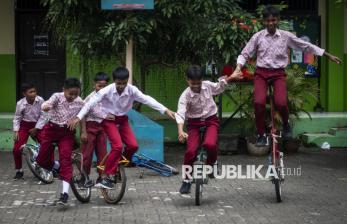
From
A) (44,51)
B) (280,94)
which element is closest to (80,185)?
(280,94)

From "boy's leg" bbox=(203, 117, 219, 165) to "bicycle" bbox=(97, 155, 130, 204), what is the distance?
1.02 metres

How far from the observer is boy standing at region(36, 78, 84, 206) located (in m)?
8.82

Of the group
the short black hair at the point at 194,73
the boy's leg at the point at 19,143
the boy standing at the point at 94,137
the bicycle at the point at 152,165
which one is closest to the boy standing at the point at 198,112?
the short black hair at the point at 194,73

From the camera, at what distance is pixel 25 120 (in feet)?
36.9

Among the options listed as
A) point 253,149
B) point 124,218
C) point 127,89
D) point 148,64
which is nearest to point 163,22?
point 148,64

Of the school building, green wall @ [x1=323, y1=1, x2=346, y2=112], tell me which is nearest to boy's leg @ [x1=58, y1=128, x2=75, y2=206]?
the school building

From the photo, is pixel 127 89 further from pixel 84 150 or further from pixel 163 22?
pixel 163 22

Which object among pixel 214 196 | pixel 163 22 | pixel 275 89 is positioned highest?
pixel 163 22

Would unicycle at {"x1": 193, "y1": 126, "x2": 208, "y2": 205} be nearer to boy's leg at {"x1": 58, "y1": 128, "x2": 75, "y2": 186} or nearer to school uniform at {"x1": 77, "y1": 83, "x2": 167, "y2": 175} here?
school uniform at {"x1": 77, "y1": 83, "x2": 167, "y2": 175}

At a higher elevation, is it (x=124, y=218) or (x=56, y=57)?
(x=56, y=57)

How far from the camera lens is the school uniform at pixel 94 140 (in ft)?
32.5

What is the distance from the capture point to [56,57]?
1634 cm

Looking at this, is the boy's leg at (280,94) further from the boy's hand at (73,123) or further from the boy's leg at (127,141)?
the boy's hand at (73,123)

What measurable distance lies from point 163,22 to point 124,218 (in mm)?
5386
